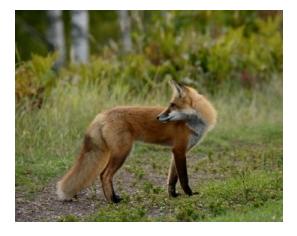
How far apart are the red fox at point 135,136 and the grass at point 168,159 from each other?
0.31m

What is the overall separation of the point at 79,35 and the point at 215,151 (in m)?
8.51

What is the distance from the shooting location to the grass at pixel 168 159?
6777mm

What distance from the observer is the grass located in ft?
22.2

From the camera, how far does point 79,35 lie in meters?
17.8

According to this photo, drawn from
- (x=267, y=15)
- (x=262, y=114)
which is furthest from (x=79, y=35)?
(x=262, y=114)

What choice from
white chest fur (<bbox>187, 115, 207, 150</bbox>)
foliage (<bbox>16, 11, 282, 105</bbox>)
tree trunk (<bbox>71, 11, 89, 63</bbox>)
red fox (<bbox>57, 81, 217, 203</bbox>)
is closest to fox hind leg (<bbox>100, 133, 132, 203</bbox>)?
red fox (<bbox>57, 81, 217, 203</bbox>)

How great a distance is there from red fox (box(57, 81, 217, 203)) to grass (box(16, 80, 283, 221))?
0.31 meters

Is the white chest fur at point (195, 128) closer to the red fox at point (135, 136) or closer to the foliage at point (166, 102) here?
the red fox at point (135, 136)

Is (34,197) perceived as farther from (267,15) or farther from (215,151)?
(267,15)

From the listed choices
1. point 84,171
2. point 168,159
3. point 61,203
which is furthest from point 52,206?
point 168,159

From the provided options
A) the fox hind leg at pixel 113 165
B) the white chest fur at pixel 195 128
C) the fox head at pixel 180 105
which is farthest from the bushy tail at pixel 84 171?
the white chest fur at pixel 195 128

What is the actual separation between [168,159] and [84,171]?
2.67m

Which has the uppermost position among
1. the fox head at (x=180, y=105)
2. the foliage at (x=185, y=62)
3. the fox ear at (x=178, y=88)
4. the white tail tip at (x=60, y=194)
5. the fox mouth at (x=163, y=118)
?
the foliage at (x=185, y=62)

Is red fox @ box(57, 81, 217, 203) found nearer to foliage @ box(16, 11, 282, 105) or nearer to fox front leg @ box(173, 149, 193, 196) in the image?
fox front leg @ box(173, 149, 193, 196)
